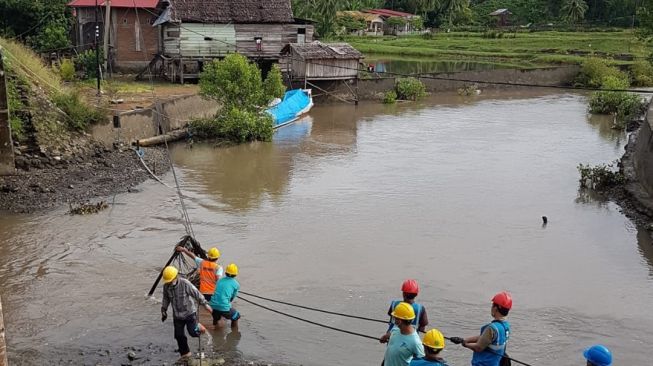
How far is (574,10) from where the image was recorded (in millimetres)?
76938

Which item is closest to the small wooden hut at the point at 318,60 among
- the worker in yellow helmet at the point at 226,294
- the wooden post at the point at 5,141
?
the wooden post at the point at 5,141

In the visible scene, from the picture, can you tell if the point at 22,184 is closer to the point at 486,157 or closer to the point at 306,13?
the point at 486,157

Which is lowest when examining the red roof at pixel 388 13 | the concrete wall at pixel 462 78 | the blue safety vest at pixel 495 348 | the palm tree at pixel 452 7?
the blue safety vest at pixel 495 348

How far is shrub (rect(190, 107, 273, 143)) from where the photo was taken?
25.2 metres

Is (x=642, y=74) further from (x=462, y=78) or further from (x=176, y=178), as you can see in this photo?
(x=176, y=178)

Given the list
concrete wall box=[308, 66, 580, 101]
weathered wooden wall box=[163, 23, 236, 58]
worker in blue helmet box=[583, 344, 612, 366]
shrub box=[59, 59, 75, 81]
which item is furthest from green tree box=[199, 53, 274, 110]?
worker in blue helmet box=[583, 344, 612, 366]

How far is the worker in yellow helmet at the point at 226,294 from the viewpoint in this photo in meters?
9.62

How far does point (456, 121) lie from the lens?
3300 centimetres

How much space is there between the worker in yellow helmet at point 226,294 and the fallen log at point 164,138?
46.0 ft

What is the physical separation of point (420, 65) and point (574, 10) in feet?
106

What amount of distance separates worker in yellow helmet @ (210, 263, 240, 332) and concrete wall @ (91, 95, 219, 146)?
13.1m

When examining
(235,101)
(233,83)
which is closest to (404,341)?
(233,83)

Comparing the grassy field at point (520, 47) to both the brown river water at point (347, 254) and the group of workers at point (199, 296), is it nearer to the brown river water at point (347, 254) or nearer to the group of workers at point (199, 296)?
the brown river water at point (347, 254)

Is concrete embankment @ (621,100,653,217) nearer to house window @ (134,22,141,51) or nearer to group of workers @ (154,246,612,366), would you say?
group of workers @ (154,246,612,366)
